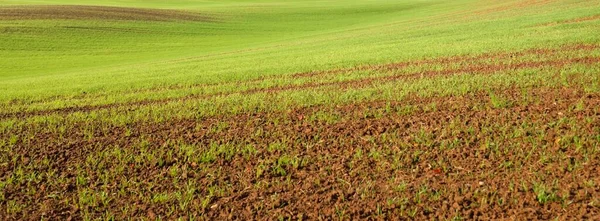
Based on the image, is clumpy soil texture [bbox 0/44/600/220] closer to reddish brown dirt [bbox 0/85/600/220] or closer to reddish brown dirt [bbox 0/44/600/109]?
reddish brown dirt [bbox 0/85/600/220]

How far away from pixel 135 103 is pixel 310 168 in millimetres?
6874

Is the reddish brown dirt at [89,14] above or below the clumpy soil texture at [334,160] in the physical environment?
above

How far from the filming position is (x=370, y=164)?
21.3ft

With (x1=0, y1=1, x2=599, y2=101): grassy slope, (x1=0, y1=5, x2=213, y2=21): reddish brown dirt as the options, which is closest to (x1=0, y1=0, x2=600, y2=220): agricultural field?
(x1=0, y1=1, x2=599, y2=101): grassy slope

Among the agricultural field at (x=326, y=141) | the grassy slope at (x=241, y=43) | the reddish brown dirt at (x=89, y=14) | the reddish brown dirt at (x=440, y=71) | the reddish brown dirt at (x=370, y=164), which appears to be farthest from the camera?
the reddish brown dirt at (x=89, y=14)

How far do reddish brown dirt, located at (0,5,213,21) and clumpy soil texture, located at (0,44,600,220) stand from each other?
3651cm

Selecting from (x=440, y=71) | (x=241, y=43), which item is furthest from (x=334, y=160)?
(x=241, y=43)

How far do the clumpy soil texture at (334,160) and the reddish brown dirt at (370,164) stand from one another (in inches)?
0.8

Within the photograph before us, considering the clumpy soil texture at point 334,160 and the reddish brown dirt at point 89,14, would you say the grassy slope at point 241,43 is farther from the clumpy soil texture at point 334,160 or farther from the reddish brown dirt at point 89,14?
the clumpy soil texture at point 334,160

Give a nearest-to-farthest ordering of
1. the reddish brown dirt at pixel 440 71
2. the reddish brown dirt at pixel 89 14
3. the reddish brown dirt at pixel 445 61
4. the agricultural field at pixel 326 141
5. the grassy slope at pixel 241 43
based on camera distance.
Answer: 1. the agricultural field at pixel 326 141
2. the reddish brown dirt at pixel 440 71
3. the reddish brown dirt at pixel 445 61
4. the grassy slope at pixel 241 43
5. the reddish brown dirt at pixel 89 14

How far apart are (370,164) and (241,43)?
100 feet

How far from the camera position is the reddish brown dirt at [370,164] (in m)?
5.28

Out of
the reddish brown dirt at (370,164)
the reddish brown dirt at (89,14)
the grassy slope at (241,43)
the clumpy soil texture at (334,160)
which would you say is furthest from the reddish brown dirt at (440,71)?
the reddish brown dirt at (89,14)

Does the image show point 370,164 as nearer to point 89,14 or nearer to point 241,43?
point 241,43
